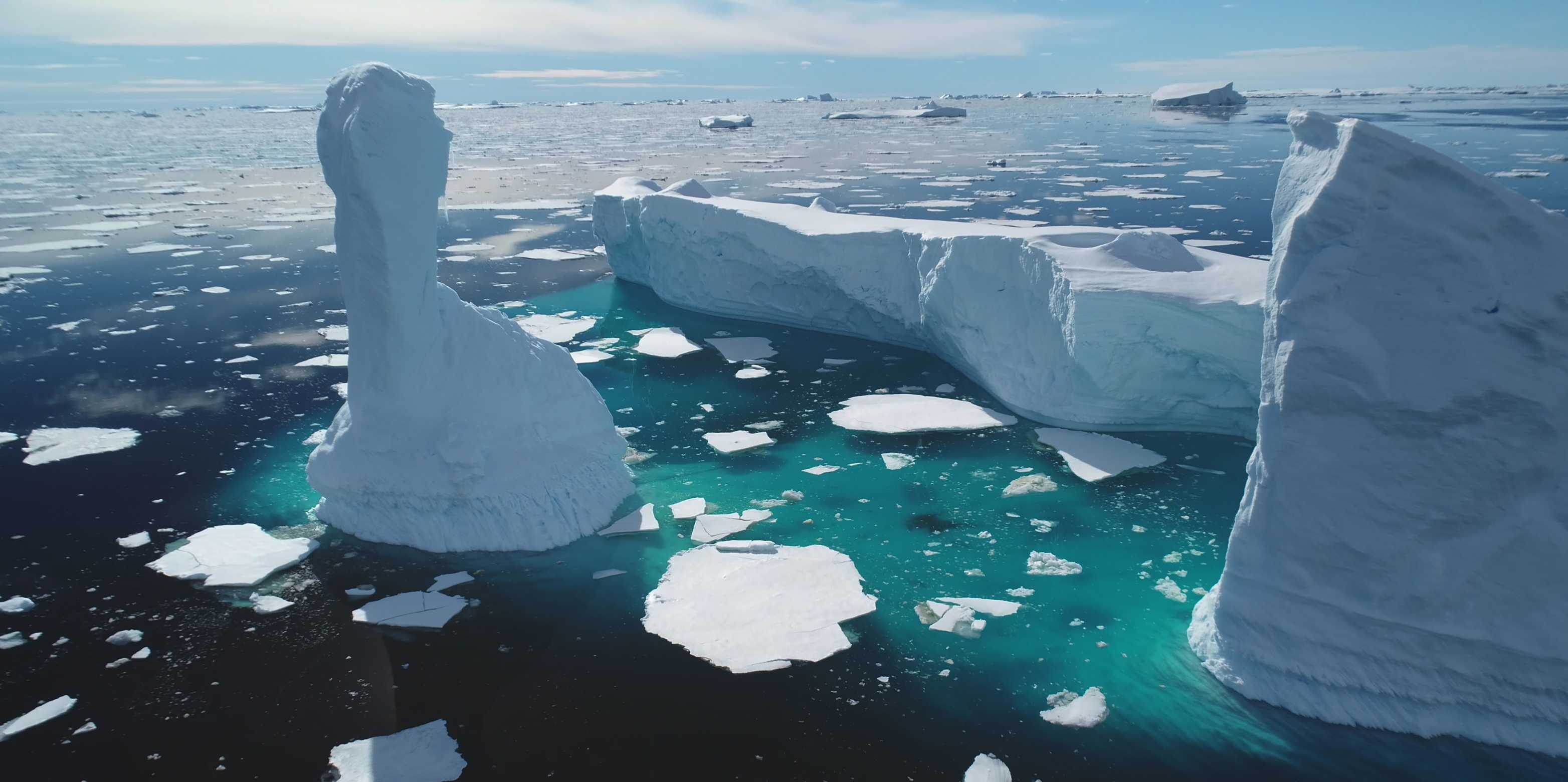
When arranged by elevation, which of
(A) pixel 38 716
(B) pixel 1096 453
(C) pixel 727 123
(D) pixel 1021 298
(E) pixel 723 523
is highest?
(C) pixel 727 123

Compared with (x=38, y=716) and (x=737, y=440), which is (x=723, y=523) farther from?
(x=38, y=716)

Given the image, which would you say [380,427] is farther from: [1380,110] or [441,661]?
[1380,110]

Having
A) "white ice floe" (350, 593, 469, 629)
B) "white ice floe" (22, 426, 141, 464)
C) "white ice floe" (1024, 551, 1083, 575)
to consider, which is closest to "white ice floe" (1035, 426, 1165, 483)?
"white ice floe" (1024, 551, 1083, 575)

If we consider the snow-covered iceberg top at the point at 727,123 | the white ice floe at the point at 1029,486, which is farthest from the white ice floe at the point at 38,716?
the snow-covered iceberg top at the point at 727,123

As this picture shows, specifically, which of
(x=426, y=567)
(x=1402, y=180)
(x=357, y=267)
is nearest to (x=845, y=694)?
(x=426, y=567)

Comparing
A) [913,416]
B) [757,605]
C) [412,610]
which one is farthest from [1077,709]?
[913,416]

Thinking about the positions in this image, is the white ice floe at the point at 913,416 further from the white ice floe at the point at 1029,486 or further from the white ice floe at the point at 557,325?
the white ice floe at the point at 557,325

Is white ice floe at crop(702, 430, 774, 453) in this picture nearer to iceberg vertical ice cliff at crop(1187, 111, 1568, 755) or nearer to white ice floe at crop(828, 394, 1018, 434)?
white ice floe at crop(828, 394, 1018, 434)
